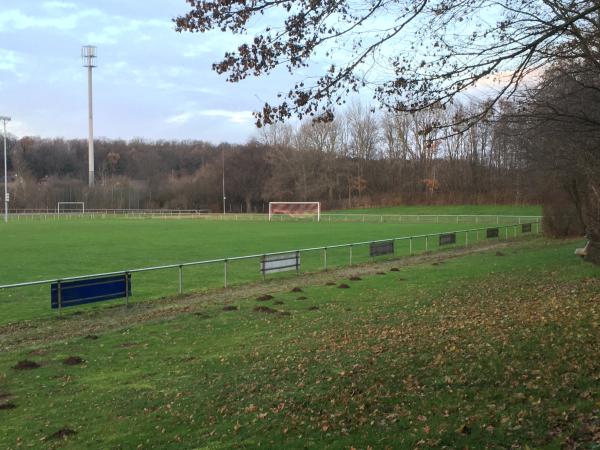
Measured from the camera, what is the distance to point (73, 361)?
8.87 m

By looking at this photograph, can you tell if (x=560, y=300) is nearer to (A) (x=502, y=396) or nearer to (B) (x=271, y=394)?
(A) (x=502, y=396)

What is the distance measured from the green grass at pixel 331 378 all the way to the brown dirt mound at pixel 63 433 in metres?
0.08

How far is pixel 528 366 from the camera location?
6.19 m

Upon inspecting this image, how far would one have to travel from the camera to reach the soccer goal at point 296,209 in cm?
7431

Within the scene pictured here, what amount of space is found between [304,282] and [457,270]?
17.1 ft

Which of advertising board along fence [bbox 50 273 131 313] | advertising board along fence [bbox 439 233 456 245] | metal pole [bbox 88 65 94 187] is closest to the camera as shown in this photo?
advertising board along fence [bbox 50 273 131 313]

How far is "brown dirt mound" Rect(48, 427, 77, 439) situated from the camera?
577cm

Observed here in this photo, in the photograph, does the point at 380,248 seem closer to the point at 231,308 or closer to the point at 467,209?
the point at 231,308

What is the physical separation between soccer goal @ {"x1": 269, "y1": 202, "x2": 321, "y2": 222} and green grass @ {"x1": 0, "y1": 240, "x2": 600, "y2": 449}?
203 ft

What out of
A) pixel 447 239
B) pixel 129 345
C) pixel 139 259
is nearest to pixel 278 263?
pixel 129 345

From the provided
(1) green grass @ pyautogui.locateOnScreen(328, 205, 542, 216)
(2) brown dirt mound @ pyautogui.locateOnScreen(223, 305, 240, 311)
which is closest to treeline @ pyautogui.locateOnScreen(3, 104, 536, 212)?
(1) green grass @ pyautogui.locateOnScreen(328, 205, 542, 216)

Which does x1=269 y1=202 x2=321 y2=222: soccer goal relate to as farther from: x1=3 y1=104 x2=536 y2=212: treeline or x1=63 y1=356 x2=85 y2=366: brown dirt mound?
x1=63 y1=356 x2=85 y2=366: brown dirt mound

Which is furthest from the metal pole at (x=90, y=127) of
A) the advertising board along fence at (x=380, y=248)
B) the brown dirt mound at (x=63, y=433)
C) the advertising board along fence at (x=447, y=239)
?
the brown dirt mound at (x=63, y=433)

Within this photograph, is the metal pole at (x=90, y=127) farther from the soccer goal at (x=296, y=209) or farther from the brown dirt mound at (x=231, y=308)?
the brown dirt mound at (x=231, y=308)
